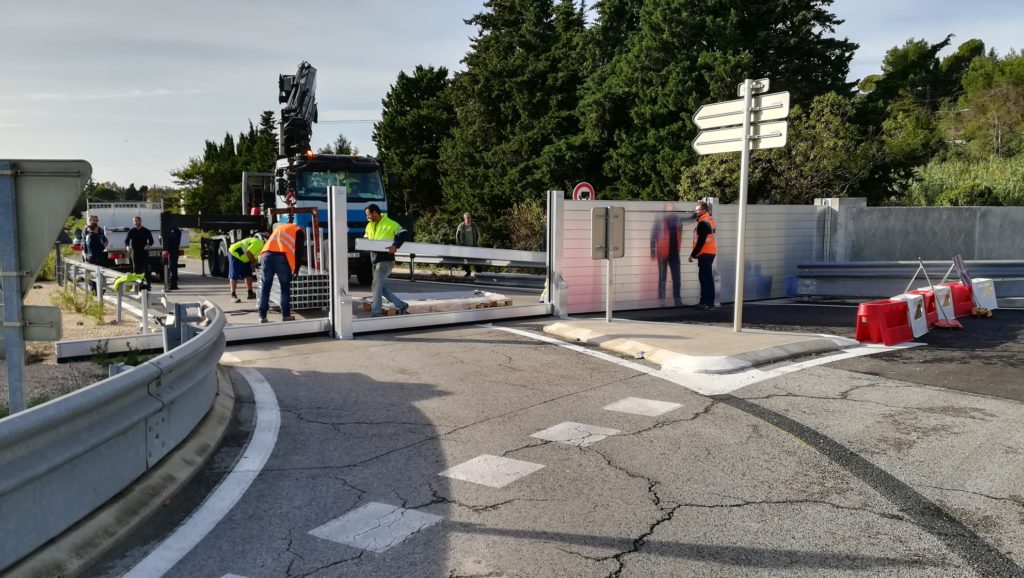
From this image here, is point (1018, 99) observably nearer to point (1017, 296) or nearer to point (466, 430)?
point (1017, 296)

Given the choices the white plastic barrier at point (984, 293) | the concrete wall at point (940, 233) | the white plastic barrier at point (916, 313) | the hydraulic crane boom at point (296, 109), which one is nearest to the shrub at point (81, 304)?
the hydraulic crane boom at point (296, 109)

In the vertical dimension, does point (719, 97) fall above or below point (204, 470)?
above

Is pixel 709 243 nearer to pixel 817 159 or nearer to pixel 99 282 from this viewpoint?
pixel 99 282

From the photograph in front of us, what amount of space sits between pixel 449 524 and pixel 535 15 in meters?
38.1

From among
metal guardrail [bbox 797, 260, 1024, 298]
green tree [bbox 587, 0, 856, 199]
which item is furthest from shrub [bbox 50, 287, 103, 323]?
green tree [bbox 587, 0, 856, 199]

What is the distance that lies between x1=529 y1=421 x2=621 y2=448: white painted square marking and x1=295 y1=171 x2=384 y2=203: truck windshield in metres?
12.0

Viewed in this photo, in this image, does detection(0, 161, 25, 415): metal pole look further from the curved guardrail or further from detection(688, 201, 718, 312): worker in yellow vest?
detection(688, 201, 718, 312): worker in yellow vest

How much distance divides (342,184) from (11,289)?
562 inches

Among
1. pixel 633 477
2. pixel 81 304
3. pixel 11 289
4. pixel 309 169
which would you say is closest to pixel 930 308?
pixel 633 477

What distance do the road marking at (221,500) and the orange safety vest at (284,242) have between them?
5131 millimetres

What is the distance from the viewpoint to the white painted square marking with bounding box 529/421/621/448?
18.6ft

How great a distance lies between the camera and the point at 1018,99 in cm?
4372

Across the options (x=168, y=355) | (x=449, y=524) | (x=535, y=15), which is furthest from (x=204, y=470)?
(x=535, y=15)

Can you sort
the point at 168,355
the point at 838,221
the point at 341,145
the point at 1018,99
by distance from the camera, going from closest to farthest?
the point at 168,355 < the point at 838,221 < the point at 1018,99 < the point at 341,145
